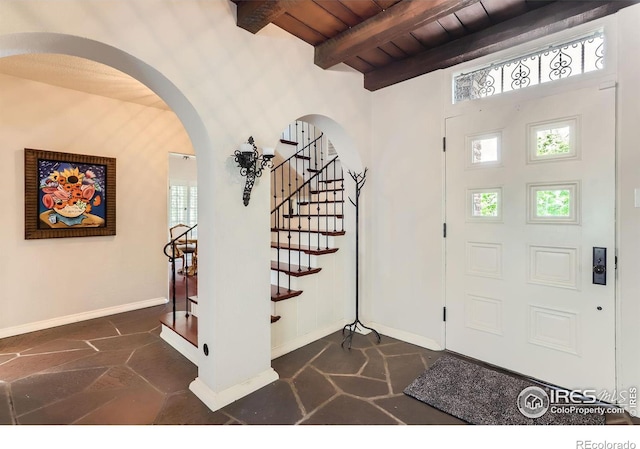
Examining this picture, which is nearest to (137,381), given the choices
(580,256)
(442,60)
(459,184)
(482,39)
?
(459,184)

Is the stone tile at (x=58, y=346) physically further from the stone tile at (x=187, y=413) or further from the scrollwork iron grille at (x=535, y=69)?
the scrollwork iron grille at (x=535, y=69)

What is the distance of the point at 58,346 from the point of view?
3.01m

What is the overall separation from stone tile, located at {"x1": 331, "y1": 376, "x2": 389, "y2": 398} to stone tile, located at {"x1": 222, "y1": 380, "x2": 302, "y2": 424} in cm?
40

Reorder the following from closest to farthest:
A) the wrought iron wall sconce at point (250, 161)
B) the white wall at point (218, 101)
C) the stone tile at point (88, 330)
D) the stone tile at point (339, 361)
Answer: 1. the white wall at point (218, 101)
2. the wrought iron wall sconce at point (250, 161)
3. the stone tile at point (339, 361)
4. the stone tile at point (88, 330)

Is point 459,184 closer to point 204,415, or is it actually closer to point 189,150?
point 204,415

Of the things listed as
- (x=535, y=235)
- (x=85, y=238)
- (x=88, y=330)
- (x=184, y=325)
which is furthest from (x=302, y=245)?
(x=85, y=238)

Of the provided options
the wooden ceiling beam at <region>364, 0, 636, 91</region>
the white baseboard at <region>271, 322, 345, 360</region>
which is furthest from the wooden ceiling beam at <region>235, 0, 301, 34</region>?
the white baseboard at <region>271, 322, 345, 360</region>

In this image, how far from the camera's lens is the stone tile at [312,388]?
6.97 ft

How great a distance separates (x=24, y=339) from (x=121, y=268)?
1.17 m

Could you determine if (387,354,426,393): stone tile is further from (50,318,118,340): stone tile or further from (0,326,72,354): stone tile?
(0,326,72,354): stone tile

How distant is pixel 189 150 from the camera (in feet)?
15.2

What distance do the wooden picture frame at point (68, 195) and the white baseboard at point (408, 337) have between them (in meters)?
3.63

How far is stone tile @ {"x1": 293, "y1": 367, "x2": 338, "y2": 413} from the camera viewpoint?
2123 millimetres

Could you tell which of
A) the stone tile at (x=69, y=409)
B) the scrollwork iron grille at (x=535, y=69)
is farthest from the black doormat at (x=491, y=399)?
the scrollwork iron grille at (x=535, y=69)
